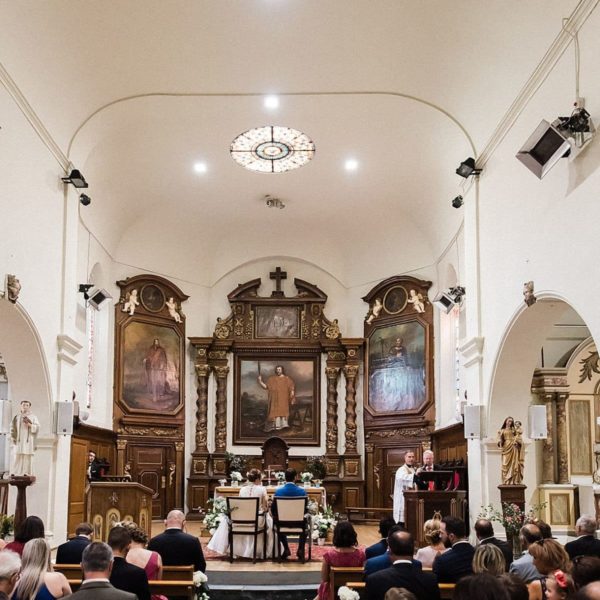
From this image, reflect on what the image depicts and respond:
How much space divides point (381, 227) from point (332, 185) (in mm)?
2237

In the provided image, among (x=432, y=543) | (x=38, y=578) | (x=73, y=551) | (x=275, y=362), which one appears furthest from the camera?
(x=275, y=362)

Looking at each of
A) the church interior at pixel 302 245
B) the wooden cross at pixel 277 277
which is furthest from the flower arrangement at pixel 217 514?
the wooden cross at pixel 277 277

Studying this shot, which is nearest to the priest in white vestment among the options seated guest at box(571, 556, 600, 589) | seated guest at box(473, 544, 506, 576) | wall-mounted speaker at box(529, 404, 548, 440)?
wall-mounted speaker at box(529, 404, 548, 440)

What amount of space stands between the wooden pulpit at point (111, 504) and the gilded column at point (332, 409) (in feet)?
27.6

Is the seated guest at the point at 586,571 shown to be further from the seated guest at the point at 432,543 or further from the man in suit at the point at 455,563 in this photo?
the seated guest at the point at 432,543

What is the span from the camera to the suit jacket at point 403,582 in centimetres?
558

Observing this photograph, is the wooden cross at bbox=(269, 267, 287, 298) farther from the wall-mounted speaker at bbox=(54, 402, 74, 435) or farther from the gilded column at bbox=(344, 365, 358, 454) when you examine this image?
the wall-mounted speaker at bbox=(54, 402, 74, 435)

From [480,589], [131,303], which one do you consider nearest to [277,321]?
[131,303]

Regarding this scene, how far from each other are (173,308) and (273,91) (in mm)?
7887

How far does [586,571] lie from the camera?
4.46m

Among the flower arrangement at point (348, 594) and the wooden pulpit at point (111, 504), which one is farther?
the wooden pulpit at point (111, 504)

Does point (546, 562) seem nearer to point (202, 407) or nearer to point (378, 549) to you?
point (378, 549)

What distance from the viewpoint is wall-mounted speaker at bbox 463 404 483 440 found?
518 inches

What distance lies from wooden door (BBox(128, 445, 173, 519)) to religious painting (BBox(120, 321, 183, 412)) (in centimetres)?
92
